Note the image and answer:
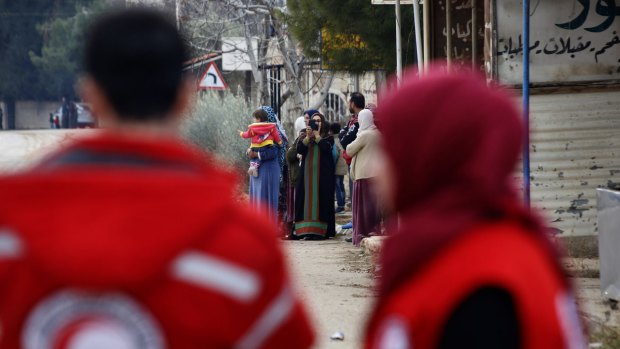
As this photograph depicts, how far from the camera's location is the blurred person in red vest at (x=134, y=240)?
2.06 m

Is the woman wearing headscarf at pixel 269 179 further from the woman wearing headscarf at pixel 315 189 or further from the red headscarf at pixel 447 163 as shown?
the red headscarf at pixel 447 163

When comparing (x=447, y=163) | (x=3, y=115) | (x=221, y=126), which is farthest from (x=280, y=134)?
(x=3, y=115)

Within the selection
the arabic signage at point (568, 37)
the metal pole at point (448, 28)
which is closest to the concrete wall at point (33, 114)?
the metal pole at point (448, 28)

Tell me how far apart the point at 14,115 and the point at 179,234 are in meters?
72.7

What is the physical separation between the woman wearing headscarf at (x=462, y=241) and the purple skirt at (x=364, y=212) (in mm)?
10782

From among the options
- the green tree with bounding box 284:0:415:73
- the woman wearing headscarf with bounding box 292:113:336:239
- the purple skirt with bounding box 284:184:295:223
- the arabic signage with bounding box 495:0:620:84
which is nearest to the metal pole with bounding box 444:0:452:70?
the arabic signage with bounding box 495:0:620:84

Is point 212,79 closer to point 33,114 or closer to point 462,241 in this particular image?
point 462,241

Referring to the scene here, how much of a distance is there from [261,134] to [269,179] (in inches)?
23.8

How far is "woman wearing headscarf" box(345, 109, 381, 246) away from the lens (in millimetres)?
13039

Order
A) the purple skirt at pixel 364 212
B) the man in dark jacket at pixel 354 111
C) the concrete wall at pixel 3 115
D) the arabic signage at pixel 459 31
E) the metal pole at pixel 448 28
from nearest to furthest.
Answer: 1. the arabic signage at pixel 459 31
2. the metal pole at pixel 448 28
3. the purple skirt at pixel 364 212
4. the man in dark jacket at pixel 354 111
5. the concrete wall at pixel 3 115

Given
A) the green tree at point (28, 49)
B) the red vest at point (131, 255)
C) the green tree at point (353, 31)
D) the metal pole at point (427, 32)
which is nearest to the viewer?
the red vest at point (131, 255)

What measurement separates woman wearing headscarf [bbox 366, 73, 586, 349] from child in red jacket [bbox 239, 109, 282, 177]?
12302mm

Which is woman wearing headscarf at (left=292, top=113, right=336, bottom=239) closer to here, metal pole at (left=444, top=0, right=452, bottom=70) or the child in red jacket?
the child in red jacket

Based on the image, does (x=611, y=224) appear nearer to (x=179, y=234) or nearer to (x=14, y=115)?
(x=179, y=234)
